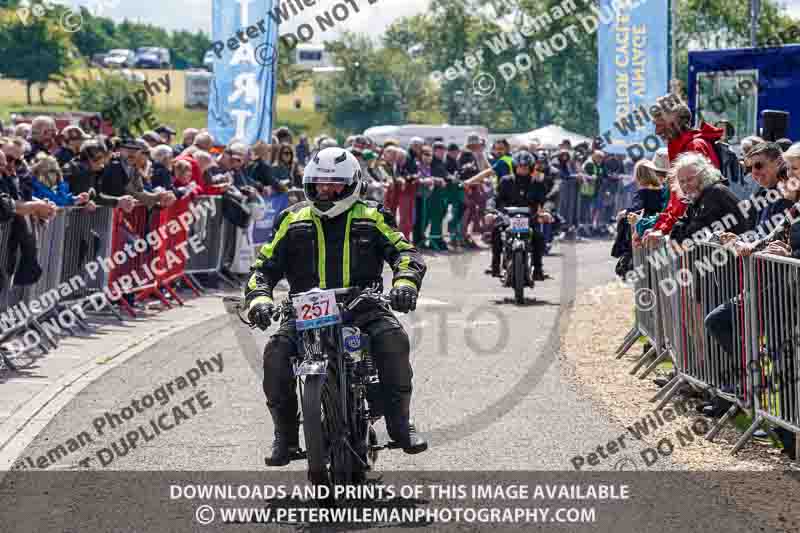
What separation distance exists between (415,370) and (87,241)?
4092 mm

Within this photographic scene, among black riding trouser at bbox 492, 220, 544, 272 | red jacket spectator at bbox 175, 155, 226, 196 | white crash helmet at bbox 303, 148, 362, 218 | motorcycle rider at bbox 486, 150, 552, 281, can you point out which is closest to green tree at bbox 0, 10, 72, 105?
red jacket spectator at bbox 175, 155, 226, 196

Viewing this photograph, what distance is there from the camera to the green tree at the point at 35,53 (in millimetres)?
96812

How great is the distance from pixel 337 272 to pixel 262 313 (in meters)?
0.48

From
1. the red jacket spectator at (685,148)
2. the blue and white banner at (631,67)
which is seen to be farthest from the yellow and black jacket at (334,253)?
the blue and white banner at (631,67)

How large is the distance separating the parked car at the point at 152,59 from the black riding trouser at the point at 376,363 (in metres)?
119

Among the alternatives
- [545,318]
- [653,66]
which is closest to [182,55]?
[653,66]

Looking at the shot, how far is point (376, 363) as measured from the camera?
752cm

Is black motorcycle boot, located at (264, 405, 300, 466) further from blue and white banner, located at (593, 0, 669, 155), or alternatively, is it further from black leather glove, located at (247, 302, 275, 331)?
blue and white banner, located at (593, 0, 669, 155)

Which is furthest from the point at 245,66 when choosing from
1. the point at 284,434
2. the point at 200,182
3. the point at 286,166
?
the point at 284,434

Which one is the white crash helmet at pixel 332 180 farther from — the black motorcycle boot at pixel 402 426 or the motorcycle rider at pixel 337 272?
the black motorcycle boot at pixel 402 426

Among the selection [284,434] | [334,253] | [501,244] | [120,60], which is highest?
[120,60]

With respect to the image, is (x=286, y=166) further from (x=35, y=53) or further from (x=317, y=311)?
(x=35, y=53)

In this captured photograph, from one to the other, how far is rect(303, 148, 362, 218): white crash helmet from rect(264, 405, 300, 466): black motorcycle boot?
1.07 meters

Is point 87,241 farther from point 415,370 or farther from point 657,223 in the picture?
point 657,223
